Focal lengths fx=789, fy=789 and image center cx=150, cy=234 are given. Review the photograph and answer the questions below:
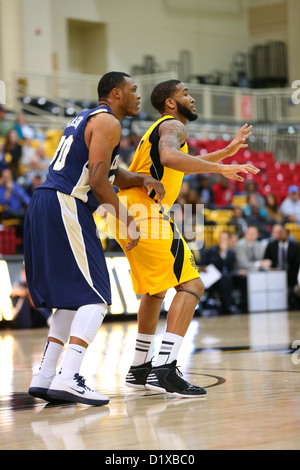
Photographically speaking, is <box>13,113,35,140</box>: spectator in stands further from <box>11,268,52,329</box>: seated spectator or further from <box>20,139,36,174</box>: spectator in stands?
<box>11,268,52,329</box>: seated spectator

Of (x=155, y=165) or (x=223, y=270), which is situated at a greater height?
(x=155, y=165)

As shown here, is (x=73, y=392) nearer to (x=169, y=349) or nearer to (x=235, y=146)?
(x=169, y=349)

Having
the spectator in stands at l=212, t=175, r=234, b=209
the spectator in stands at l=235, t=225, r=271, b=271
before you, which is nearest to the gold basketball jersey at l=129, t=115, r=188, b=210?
the spectator in stands at l=235, t=225, r=271, b=271

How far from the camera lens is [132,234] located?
4.49 meters

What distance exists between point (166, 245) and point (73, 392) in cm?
102

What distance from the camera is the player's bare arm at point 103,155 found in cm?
432

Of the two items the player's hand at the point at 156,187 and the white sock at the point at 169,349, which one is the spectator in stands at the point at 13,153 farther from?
the white sock at the point at 169,349

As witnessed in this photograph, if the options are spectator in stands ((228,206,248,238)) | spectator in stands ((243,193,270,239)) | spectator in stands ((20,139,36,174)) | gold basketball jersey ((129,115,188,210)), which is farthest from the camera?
spectator in stands ((243,193,270,239))

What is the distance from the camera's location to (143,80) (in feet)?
68.4

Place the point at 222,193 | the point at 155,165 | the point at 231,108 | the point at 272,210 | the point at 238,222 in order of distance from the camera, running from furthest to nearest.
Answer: the point at 231,108 < the point at 222,193 < the point at 272,210 < the point at 238,222 < the point at 155,165

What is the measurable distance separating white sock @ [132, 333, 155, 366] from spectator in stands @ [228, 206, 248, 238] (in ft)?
32.1

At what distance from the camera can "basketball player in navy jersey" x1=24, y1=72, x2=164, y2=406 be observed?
4297 mm

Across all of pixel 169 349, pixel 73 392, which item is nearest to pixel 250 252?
pixel 169 349
